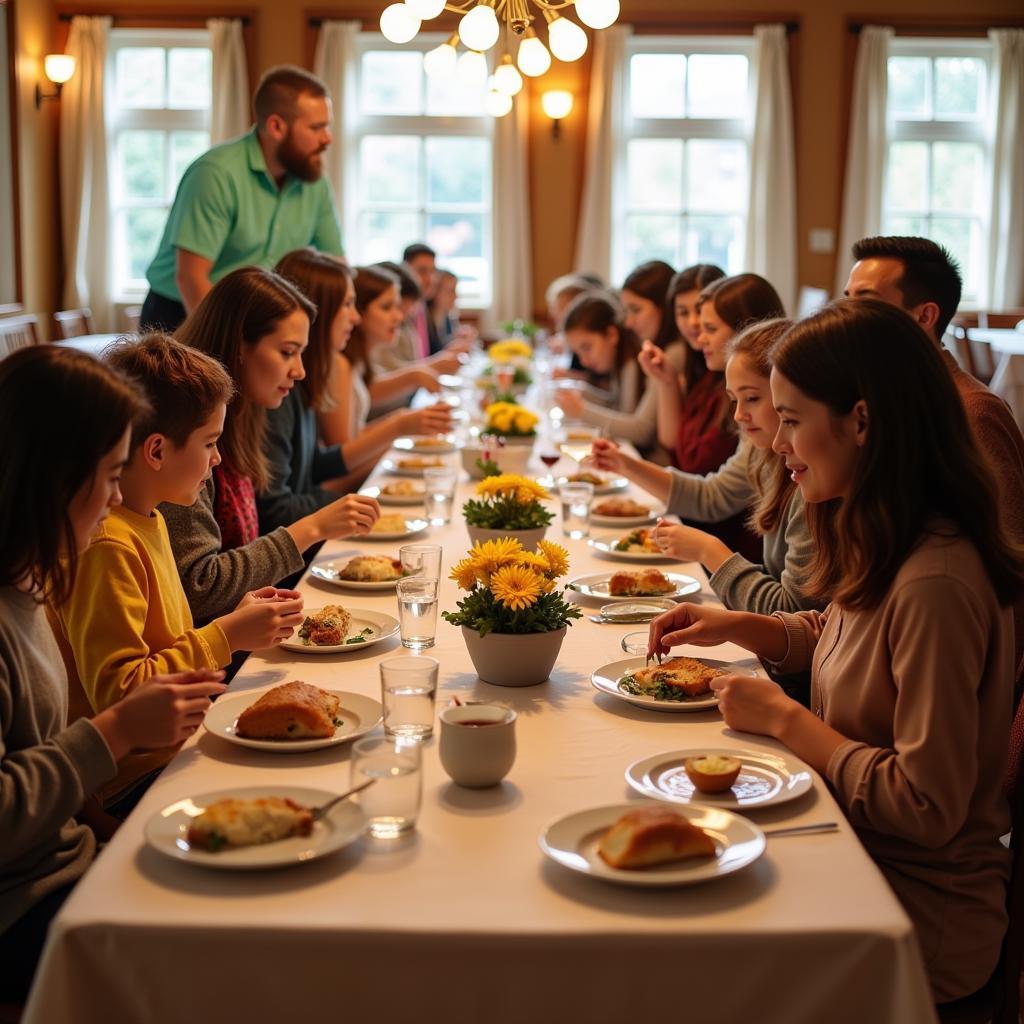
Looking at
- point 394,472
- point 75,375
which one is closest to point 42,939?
point 75,375

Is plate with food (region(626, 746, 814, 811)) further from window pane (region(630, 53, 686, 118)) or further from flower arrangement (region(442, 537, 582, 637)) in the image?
window pane (region(630, 53, 686, 118))

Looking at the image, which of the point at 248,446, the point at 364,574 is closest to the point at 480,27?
the point at 248,446

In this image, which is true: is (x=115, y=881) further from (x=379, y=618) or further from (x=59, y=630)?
(x=379, y=618)

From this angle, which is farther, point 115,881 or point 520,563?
point 520,563

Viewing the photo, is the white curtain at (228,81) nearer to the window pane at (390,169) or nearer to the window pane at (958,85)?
the window pane at (390,169)

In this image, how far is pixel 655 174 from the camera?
30.0ft

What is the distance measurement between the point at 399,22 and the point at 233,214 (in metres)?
1.03

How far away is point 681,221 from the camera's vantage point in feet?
30.2

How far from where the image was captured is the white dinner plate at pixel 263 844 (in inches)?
45.4

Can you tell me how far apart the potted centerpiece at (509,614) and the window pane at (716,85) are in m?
7.97

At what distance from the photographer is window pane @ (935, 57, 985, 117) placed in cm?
898

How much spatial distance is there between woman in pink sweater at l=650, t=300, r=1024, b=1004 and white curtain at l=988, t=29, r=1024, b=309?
819 centimetres

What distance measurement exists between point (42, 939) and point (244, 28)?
27.3ft

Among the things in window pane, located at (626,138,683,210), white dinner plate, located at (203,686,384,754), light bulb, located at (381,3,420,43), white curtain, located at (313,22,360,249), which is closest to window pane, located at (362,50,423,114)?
white curtain, located at (313,22,360,249)
